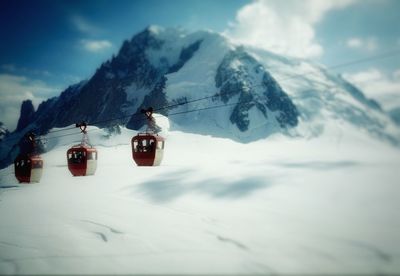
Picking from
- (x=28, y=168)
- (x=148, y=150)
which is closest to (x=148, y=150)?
(x=148, y=150)

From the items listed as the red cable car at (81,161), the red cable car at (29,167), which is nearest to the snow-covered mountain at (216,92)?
the red cable car at (29,167)

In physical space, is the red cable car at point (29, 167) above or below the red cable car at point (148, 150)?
below

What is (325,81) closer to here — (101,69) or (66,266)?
(101,69)

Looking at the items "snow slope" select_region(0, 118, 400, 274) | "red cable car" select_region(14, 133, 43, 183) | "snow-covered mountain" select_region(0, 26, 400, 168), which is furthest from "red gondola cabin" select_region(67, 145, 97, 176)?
"snow-covered mountain" select_region(0, 26, 400, 168)

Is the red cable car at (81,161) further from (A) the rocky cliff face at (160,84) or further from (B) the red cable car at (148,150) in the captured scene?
(A) the rocky cliff face at (160,84)

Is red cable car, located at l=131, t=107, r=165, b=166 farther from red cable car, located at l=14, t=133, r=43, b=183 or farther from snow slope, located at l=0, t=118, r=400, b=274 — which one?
red cable car, located at l=14, t=133, r=43, b=183
